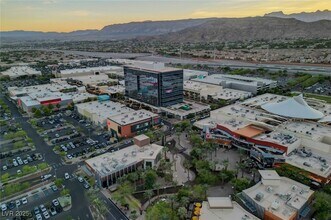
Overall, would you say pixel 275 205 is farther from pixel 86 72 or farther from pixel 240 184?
pixel 86 72

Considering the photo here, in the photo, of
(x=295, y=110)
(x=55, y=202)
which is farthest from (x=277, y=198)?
(x=55, y=202)

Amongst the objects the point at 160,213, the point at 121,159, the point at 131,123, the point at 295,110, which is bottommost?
the point at 121,159

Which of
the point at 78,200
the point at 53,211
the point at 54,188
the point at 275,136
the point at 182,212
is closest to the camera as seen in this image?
the point at 182,212

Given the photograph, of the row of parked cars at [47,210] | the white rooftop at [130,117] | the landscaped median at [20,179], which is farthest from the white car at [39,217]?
the white rooftop at [130,117]

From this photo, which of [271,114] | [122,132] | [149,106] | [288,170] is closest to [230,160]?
[288,170]

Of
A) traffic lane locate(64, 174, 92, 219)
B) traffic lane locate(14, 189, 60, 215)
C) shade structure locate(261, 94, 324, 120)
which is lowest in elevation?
traffic lane locate(14, 189, 60, 215)

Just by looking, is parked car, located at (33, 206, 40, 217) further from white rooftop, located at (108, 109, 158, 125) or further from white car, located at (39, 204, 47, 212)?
white rooftop, located at (108, 109, 158, 125)

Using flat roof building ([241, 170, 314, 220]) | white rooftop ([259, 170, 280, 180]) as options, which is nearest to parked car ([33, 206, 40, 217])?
flat roof building ([241, 170, 314, 220])
